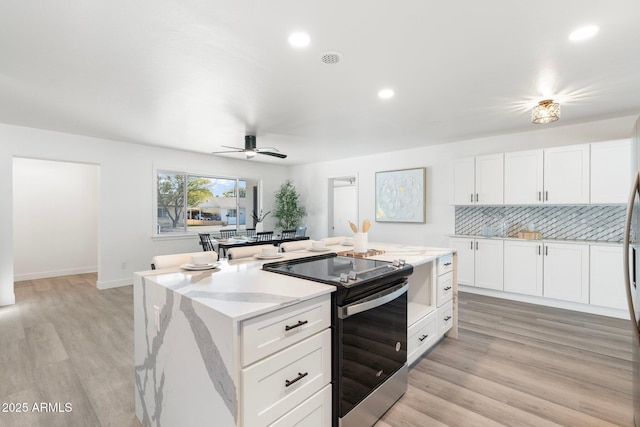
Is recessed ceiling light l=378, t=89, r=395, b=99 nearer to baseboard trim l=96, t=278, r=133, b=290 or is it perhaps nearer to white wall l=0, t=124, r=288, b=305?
white wall l=0, t=124, r=288, b=305

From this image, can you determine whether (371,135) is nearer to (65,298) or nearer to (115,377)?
(115,377)

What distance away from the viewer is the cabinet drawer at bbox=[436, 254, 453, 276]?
108 inches

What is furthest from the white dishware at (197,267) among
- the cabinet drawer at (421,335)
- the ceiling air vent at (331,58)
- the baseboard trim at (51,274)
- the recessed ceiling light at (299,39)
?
the baseboard trim at (51,274)

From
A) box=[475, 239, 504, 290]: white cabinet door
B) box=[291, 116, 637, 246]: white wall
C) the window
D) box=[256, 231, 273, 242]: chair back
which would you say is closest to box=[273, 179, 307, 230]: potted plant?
box=[291, 116, 637, 246]: white wall

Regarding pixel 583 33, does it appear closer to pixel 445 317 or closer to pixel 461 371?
pixel 445 317

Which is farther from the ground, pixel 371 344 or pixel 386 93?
pixel 386 93

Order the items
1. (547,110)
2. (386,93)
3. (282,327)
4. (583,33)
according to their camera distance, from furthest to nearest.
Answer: (547,110)
(386,93)
(583,33)
(282,327)

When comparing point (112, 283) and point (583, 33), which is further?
point (112, 283)

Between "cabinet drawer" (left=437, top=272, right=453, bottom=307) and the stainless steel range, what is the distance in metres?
0.79

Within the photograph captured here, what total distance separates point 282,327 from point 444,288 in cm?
210

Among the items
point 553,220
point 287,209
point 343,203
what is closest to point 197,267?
point 553,220

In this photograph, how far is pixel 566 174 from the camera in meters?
3.86

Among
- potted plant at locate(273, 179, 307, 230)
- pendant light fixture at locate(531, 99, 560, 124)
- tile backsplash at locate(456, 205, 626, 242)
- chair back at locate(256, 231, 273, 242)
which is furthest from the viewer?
potted plant at locate(273, 179, 307, 230)

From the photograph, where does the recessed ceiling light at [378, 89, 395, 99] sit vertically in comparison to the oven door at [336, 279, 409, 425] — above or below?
above
